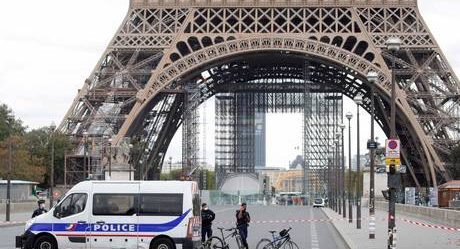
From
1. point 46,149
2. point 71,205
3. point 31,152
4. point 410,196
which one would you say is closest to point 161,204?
point 71,205

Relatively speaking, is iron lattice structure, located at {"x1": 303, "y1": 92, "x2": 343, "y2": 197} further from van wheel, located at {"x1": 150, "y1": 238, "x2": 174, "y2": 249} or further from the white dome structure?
van wheel, located at {"x1": 150, "y1": 238, "x2": 174, "y2": 249}

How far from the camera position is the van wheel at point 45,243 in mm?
26438

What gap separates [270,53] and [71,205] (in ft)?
168

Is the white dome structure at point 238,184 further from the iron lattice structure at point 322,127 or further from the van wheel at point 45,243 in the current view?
the van wheel at point 45,243

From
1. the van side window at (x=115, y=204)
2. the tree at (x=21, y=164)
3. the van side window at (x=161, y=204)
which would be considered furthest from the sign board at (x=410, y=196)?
the van side window at (x=115, y=204)

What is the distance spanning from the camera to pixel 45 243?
26.7 metres

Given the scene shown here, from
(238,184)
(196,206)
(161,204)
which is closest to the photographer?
(161,204)

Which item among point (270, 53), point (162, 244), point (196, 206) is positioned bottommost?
point (162, 244)

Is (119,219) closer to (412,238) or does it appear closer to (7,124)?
(412,238)

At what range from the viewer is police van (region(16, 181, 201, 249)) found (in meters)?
26.6

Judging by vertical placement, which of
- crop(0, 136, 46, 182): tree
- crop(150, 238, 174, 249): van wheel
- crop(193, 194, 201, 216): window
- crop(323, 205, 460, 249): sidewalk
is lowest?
crop(323, 205, 460, 249): sidewalk

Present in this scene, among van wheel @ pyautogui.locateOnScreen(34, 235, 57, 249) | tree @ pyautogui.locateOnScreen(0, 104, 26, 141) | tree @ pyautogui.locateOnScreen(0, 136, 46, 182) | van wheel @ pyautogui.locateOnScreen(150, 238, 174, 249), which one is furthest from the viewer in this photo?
tree @ pyautogui.locateOnScreen(0, 104, 26, 141)

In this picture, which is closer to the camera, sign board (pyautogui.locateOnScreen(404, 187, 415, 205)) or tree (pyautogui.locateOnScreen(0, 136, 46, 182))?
sign board (pyautogui.locateOnScreen(404, 187, 415, 205))

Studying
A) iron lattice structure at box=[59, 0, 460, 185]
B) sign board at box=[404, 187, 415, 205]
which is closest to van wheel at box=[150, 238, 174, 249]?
iron lattice structure at box=[59, 0, 460, 185]
